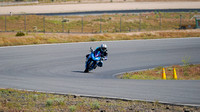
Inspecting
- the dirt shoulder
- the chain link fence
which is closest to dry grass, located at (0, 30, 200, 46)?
the chain link fence

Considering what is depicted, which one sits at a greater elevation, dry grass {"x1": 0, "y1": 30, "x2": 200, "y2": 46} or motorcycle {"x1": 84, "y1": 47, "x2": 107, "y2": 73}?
motorcycle {"x1": 84, "y1": 47, "x2": 107, "y2": 73}

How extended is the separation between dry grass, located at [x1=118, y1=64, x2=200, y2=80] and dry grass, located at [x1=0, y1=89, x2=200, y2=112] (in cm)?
722

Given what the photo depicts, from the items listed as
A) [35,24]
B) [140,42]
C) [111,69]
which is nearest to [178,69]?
[111,69]

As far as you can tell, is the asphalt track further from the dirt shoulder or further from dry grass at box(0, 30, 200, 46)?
the dirt shoulder

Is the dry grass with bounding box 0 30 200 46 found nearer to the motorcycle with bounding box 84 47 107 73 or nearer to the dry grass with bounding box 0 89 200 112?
the motorcycle with bounding box 84 47 107 73

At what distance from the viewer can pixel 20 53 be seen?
1227 inches

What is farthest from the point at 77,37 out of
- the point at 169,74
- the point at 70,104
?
the point at 70,104

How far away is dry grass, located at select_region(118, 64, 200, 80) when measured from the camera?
2228 cm

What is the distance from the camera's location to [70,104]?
14.3 meters

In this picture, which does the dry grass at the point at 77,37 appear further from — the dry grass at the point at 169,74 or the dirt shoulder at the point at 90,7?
the dirt shoulder at the point at 90,7

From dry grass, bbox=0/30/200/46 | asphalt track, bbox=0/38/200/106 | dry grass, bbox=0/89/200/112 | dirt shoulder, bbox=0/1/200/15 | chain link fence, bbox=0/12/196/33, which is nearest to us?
dry grass, bbox=0/89/200/112

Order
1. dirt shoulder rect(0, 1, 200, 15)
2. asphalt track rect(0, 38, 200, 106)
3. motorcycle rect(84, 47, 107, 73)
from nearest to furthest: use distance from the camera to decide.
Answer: asphalt track rect(0, 38, 200, 106) < motorcycle rect(84, 47, 107, 73) < dirt shoulder rect(0, 1, 200, 15)

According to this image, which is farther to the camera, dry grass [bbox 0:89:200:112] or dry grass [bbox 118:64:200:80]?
dry grass [bbox 118:64:200:80]

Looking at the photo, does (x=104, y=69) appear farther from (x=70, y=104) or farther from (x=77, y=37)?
(x=77, y=37)
